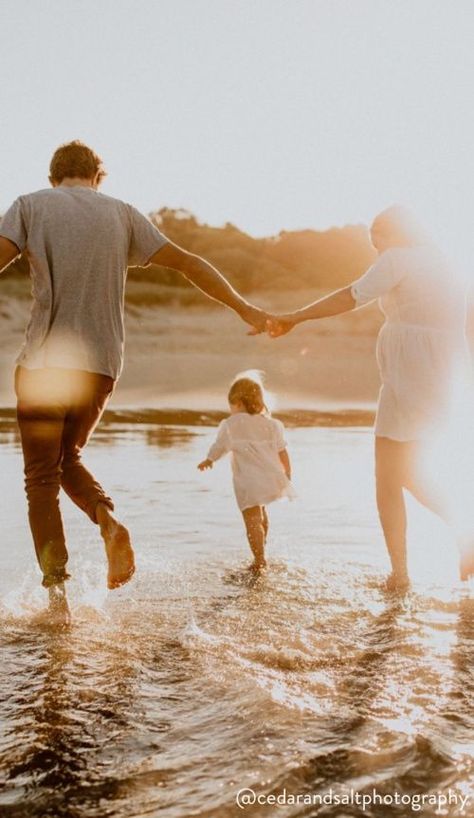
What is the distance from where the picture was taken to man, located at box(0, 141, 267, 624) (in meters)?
3.72

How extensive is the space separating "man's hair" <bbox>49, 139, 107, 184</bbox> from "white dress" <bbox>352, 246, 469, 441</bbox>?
4.61 ft

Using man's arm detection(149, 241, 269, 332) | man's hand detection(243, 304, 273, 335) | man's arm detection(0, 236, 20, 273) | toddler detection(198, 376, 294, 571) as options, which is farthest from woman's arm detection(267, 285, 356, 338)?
man's arm detection(0, 236, 20, 273)

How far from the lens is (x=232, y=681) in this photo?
3004mm

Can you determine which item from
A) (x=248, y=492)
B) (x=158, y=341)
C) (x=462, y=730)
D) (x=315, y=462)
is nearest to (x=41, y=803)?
(x=462, y=730)

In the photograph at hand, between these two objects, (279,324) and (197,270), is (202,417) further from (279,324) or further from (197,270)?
(197,270)

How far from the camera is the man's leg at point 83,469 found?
143 inches

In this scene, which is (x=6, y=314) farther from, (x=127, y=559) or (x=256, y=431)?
(x=127, y=559)

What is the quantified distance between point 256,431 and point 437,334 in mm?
1507

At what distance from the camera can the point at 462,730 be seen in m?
2.54

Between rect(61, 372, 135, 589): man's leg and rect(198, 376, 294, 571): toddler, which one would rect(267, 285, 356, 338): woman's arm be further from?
rect(61, 372, 135, 589): man's leg

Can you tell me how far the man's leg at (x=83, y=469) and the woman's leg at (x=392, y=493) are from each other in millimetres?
1500

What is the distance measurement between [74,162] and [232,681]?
226cm

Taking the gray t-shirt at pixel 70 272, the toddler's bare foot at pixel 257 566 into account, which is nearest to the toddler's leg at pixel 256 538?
the toddler's bare foot at pixel 257 566

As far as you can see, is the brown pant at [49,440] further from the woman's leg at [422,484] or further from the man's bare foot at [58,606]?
the woman's leg at [422,484]
